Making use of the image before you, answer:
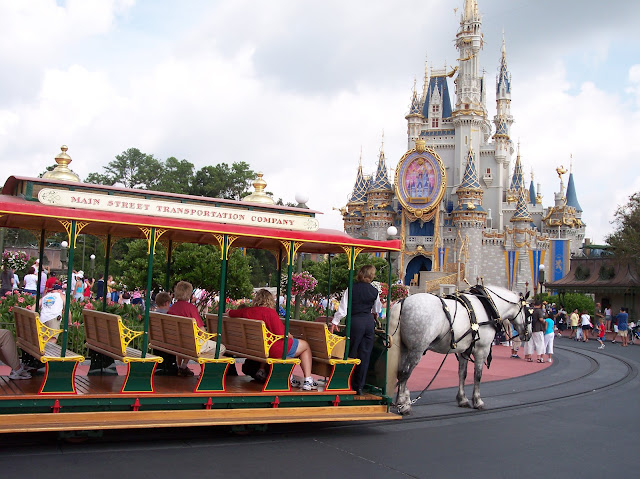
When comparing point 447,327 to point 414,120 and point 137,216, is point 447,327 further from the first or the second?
point 414,120

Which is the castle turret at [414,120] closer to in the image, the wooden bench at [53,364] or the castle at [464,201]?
the castle at [464,201]

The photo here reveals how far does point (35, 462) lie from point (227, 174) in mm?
57005

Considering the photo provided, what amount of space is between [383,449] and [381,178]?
6239 cm

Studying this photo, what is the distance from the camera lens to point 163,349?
333 inches

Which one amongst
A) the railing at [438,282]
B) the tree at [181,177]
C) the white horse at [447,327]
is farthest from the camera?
the tree at [181,177]

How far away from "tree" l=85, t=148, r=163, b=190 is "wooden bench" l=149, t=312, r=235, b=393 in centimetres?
6505

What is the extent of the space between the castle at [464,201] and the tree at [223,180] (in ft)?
48.5

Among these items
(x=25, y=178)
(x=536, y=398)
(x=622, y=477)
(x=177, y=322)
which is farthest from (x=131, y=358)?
(x=536, y=398)

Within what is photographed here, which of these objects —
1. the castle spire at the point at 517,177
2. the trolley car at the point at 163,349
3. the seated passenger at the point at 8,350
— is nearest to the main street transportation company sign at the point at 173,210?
the trolley car at the point at 163,349

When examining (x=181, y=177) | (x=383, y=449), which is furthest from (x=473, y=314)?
(x=181, y=177)

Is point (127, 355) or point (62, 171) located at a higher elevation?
point (62, 171)

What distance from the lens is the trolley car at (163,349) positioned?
662 cm

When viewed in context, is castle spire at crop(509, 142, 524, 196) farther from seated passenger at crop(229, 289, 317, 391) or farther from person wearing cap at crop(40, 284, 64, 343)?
seated passenger at crop(229, 289, 317, 391)

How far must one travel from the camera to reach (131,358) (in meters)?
6.93
